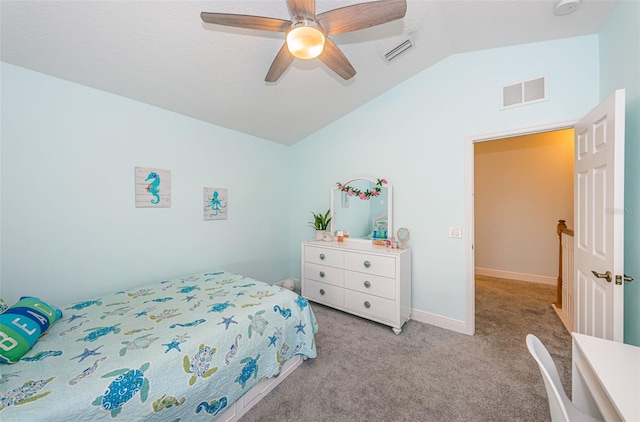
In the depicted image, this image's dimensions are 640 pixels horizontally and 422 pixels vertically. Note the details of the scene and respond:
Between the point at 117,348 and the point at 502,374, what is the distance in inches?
104

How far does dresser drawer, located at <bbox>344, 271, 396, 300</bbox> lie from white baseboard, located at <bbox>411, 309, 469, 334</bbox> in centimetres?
57

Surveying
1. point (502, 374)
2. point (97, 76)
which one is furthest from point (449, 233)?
point (97, 76)

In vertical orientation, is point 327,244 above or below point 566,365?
above

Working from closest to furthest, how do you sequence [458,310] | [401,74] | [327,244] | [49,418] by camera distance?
[49,418], [458,310], [401,74], [327,244]

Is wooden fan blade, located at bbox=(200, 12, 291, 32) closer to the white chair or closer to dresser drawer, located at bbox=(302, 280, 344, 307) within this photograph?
the white chair

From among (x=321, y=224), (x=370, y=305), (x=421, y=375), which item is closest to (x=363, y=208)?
(x=321, y=224)

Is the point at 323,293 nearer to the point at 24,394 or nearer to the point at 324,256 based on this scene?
the point at 324,256

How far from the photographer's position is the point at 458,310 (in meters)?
2.53

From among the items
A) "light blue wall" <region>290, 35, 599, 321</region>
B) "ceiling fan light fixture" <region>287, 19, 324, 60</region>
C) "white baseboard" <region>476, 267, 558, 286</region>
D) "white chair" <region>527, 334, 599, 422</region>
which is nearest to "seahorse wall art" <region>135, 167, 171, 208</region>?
"ceiling fan light fixture" <region>287, 19, 324, 60</region>

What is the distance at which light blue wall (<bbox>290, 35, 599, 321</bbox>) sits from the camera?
2.08 m

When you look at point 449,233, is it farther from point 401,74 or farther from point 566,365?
point 401,74

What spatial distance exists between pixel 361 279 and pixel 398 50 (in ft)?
7.78

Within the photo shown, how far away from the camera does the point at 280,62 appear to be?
1655 millimetres

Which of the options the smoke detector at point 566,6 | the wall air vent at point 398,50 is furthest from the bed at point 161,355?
the smoke detector at point 566,6
